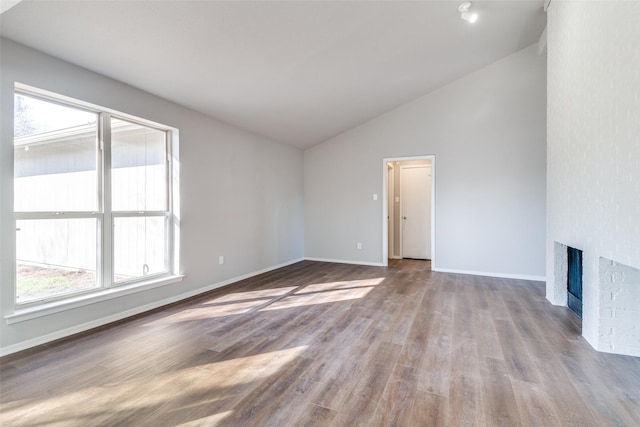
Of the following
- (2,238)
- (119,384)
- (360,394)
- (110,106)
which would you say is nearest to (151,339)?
(119,384)

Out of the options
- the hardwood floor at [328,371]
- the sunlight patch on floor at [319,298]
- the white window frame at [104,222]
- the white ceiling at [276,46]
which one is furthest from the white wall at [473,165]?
the white window frame at [104,222]

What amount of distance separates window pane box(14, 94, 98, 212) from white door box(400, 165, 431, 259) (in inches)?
226

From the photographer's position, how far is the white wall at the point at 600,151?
184 cm

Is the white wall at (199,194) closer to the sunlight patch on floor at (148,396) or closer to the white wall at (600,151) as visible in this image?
the sunlight patch on floor at (148,396)

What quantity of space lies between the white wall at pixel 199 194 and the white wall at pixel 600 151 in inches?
165

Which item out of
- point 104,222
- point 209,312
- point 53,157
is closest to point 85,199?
point 104,222

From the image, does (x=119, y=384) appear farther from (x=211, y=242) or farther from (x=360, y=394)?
(x=211, y=242)

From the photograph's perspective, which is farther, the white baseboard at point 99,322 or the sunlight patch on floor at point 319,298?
the sunlight patch on floor at point 319,298

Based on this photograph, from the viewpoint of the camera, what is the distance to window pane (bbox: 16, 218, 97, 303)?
242cm

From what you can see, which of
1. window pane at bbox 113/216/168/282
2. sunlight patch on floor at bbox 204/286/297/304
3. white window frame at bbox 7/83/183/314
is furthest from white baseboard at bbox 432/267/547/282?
window pane at bbox 113/216/168/282

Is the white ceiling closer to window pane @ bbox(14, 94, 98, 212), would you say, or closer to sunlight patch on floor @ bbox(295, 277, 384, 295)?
window pane @ bbox(14, 94, 98, 212)

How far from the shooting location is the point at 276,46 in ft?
9.57

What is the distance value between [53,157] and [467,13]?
4.56 m

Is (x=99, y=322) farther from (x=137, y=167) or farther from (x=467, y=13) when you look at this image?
(x=467, y=13)
